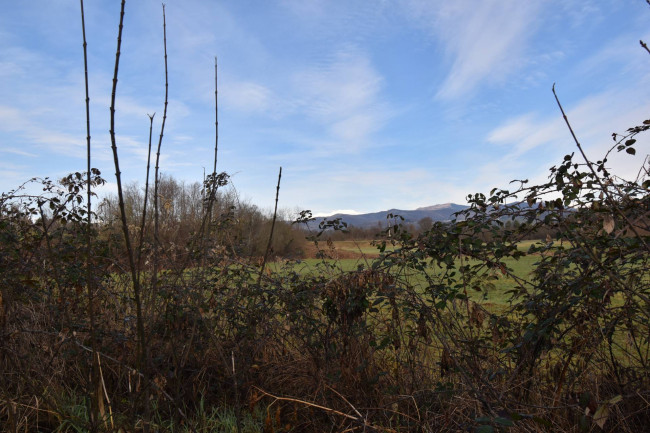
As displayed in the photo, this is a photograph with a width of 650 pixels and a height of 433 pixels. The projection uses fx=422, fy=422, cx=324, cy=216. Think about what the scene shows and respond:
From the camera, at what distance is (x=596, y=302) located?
303 centimetres

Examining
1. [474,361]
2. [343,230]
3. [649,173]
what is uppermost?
[649,173]

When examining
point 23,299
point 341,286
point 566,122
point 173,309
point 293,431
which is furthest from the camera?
point 23,299

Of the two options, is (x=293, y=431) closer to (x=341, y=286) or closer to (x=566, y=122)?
(x=341, y=286)

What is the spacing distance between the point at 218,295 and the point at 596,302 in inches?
132

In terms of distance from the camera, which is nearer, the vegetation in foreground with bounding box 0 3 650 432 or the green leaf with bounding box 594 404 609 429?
the green leaf with bounding box 594 404 609 429

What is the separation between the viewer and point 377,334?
4105 mm

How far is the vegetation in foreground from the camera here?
2900 mm

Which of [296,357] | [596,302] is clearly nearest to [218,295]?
[296,357]

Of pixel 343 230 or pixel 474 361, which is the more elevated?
pixel 343 230

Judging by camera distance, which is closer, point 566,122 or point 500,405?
point 566,122

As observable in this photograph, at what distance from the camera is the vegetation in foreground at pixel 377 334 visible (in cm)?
290

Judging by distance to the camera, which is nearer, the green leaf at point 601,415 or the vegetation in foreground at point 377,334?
the green leaf at point 601,415

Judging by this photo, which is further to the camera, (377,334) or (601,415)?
(377,334)

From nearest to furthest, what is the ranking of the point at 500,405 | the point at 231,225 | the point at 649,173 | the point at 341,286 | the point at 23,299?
the point at 500,405, the point at 649,173, the point at 341,286, the point at 23,299, the point at 231,225
